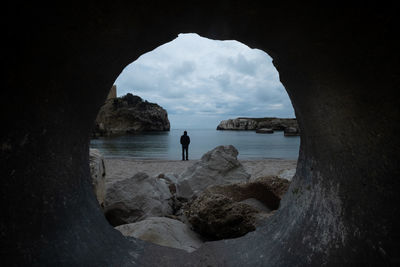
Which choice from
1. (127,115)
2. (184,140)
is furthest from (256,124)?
(184,140)

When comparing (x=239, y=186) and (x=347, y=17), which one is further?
(x=239, y=186)

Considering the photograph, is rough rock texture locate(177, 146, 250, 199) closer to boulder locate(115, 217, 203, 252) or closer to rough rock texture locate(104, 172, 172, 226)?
rough rock texture locate(104, 172, 172, 226)

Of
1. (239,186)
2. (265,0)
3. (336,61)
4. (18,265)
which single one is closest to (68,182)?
(18,265)

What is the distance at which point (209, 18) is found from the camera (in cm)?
161

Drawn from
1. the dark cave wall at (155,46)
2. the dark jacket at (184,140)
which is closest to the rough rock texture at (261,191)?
the dark cave wall at (155,46)

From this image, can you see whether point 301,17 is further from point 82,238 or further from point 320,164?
point 82,238

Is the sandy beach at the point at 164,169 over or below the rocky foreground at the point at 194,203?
below

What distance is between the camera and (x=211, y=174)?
17.0ft

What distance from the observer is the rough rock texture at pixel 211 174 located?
15.9 ft

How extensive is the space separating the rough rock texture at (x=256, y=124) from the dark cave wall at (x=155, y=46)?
8317 cm

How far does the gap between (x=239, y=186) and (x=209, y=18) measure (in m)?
3.06

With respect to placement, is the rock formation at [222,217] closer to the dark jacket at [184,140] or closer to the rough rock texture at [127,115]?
the dark jacket at [184,140]

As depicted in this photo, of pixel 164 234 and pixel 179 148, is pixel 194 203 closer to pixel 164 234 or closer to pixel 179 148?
pixel 164 234

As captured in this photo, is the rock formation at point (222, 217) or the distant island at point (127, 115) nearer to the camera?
the rock formation at point (222, 217)
